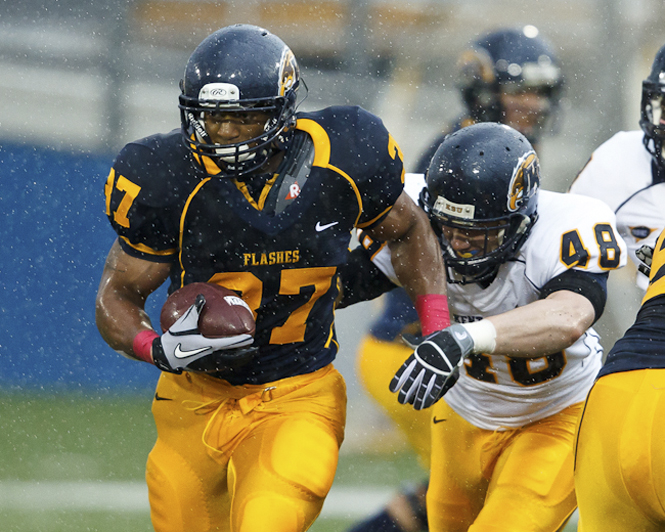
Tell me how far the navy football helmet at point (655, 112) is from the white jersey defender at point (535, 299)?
0.47 m

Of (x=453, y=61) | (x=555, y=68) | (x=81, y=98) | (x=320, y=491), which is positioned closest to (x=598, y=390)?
(x=320, y=491)

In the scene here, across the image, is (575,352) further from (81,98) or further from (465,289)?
(81,98)

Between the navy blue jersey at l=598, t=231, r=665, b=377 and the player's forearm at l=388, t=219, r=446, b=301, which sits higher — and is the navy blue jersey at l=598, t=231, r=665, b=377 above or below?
above

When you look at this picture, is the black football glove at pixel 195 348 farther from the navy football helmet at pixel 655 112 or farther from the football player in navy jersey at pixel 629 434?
the navy football helmet at pixel 655 112

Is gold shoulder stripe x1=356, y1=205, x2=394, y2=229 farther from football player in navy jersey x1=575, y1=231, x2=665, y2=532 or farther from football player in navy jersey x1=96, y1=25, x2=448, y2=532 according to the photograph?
football player in navy jersey x1=575, y1=231, x2=665, y2=532

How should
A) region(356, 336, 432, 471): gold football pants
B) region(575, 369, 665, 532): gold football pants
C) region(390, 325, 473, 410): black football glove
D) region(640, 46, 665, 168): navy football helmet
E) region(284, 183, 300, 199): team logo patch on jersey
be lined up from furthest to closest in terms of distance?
region(356, 336, 432, 471): gold football pants < region(640, 46, 665, 168): navy football helmet < region(284, 183, 300, 199): team logo patch on jersey < region(390, 325, 473, 410): black football glove < region(575, 369, 665, 532): gold football pants

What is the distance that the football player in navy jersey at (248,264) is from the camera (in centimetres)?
213

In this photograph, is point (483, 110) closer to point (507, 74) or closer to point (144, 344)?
point (507, 74)

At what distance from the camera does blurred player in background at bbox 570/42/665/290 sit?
2812 mm

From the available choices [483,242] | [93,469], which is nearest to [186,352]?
[483,242]

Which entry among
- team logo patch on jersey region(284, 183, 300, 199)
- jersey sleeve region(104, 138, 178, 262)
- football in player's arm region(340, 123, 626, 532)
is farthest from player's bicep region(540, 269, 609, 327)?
jersey sleeve region(104, 138, 178, 262)

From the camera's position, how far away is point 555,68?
3822 millimetres

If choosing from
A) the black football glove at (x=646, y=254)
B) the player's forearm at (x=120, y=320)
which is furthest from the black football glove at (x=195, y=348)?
the black football glove at (x=646, y=254)

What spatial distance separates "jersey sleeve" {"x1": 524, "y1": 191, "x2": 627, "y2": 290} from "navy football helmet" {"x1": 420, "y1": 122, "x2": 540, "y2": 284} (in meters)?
0.05
